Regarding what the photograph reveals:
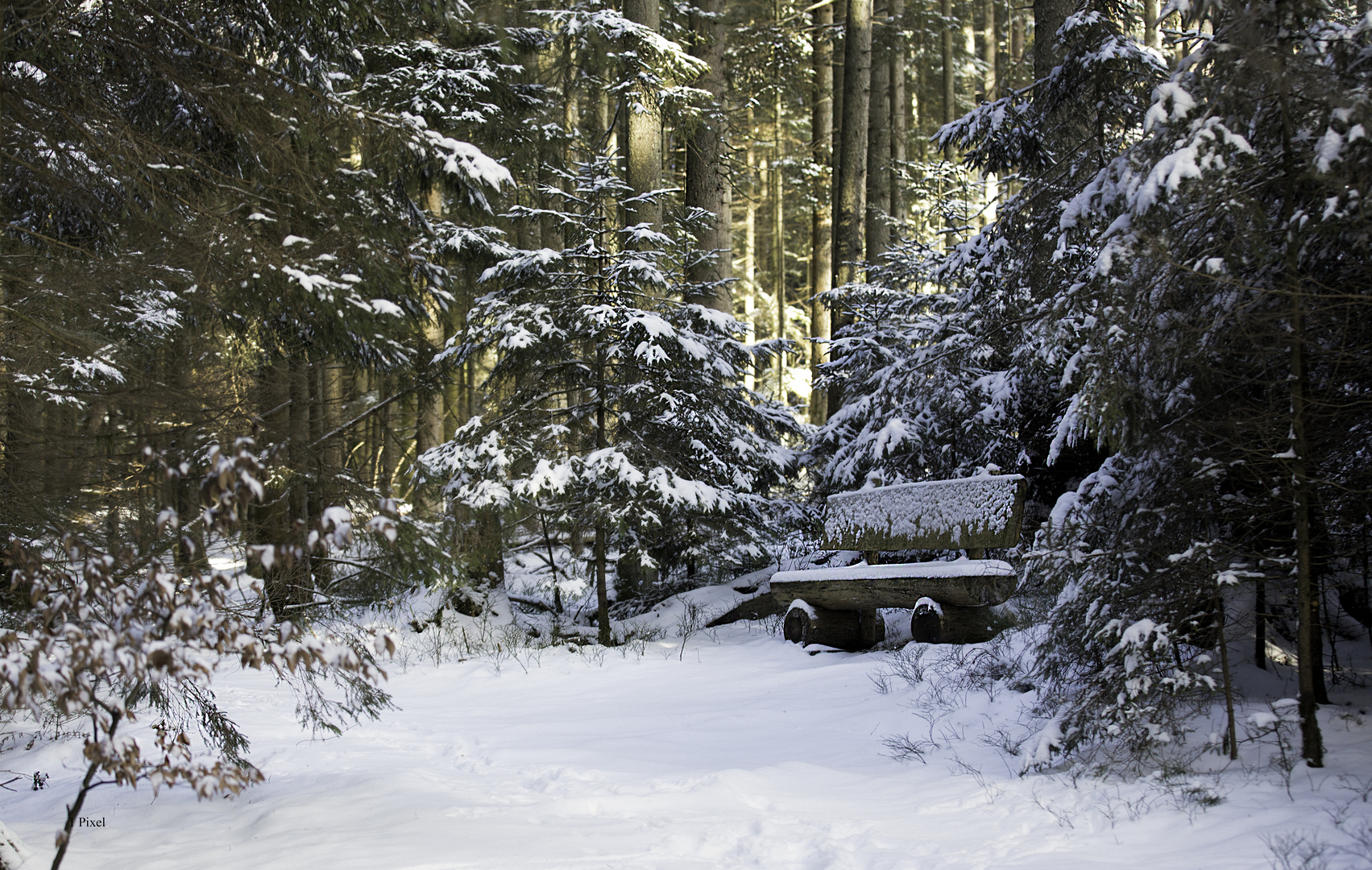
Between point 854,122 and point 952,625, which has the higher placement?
point 854,122

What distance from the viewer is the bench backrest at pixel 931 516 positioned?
8.18 m

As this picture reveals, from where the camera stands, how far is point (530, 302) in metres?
10.2

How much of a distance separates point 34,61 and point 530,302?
215 inches

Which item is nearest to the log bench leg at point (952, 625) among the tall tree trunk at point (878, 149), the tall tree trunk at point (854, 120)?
the tall tree trunk at point (878, 149)

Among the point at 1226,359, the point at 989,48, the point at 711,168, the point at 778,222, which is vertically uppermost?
the point at 989,48

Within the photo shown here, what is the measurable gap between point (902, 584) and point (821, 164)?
1549 centimetres

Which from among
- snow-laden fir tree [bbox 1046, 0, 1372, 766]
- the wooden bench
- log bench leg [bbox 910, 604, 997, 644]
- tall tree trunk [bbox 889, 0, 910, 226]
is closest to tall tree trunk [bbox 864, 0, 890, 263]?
tall tree trunk [bbox 889, 0, 910, 226]

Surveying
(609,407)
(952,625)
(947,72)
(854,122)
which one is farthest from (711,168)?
(947,72)

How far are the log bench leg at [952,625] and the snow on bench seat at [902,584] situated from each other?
13 cm

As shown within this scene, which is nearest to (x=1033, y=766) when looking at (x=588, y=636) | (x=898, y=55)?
(x=588, y=636)

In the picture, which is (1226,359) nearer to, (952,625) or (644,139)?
(952,625)

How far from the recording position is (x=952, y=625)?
27.1 ft

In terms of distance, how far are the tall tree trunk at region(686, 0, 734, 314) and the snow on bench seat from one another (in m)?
5.37

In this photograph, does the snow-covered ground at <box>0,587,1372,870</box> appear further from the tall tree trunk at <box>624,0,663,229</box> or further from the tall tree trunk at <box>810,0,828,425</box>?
the tall tree trunk at <box>810,0,828,425</box>
